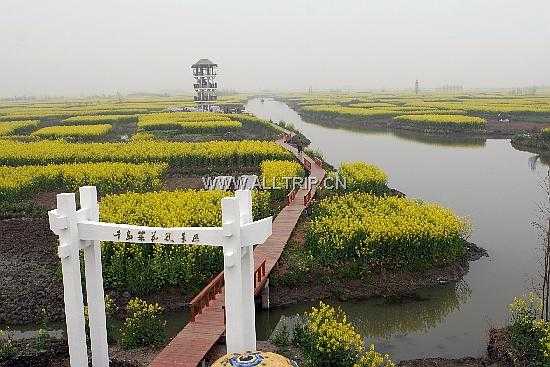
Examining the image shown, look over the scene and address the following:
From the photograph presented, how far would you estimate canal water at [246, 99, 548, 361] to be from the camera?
9914mm

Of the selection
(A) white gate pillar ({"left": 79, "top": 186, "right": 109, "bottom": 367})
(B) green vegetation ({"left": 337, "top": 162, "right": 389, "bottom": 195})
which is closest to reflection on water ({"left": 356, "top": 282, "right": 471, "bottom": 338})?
(A) white gate pillar ({"left": 79, "top": 186, "right": 109, "bottom": 367})

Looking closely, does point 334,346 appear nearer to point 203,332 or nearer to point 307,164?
point 203,332

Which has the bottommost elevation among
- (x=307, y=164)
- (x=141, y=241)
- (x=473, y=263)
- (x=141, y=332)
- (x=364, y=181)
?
(x=473, y=263)

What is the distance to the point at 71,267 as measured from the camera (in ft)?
21.6

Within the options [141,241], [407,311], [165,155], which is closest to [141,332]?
Result: [141,241]

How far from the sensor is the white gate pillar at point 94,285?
683cm

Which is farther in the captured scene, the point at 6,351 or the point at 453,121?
the point at 453,121

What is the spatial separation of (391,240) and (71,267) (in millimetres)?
6899

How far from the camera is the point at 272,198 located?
17.0 meters

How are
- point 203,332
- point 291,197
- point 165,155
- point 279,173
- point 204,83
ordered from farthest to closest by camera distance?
point 204,83 < point 165,155 < point 279,173 < point 291,197 < point 203,332

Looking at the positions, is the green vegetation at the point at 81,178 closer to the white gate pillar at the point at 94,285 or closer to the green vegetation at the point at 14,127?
the white gate pillar at the point at 94,285

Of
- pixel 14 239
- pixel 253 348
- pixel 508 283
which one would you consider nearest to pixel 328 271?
pixel 508 283

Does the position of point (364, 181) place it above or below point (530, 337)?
above

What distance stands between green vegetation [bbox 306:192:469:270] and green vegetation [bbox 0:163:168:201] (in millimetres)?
8485
